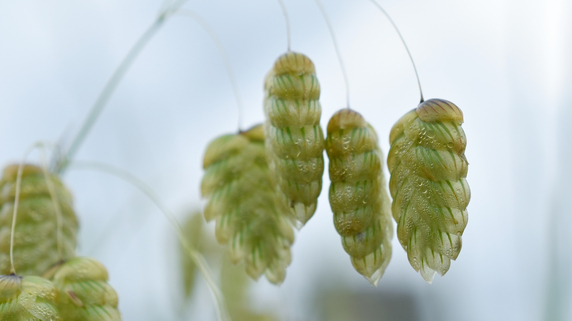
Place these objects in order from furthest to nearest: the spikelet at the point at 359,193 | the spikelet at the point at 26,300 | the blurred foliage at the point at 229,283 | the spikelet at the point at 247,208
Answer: the blurred foliage at the point at 229,283
the spikelet at the point at 247,208
the spikelet at the point at 359,193
the spikelet at the point at 26,300

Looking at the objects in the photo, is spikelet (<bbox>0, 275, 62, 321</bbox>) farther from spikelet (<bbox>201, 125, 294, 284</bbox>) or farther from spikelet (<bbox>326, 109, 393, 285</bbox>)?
spikelet (<bbox>326, 109, 393, 285</bbox>)

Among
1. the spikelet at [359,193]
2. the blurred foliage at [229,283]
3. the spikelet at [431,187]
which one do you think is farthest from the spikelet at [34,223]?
the spikelet at [431,187]

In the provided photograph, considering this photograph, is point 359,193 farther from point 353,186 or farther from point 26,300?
point 26,300

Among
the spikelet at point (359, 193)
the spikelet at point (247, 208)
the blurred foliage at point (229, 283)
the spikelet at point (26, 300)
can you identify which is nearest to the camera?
the spikelet at point (26, 300)

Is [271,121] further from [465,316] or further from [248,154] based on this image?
[465,316]

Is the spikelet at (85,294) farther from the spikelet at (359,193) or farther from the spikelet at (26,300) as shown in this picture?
the spikelet at (359,193)

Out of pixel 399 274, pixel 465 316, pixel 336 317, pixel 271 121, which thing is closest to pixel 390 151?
pixel 271 121

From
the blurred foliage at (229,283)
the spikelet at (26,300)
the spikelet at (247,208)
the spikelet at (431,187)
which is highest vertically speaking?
the spikelet at (431,187)
